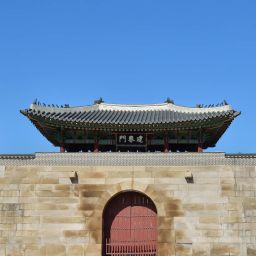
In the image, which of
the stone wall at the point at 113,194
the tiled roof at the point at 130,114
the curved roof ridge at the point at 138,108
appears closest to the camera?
the stone wall at the point at 113,194

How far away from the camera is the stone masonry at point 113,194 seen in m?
17.1

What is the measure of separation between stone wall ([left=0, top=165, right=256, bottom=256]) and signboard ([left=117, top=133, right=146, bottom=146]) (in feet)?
5.09

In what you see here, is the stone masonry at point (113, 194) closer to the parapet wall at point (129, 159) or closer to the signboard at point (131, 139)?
the parapet wall at point (129, 159)

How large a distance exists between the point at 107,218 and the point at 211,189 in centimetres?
427

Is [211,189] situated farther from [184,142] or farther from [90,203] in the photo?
[90,203]

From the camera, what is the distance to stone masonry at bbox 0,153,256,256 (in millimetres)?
17125

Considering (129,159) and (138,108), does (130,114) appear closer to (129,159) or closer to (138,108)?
(138,108)

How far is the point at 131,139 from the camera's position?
63.9 ft

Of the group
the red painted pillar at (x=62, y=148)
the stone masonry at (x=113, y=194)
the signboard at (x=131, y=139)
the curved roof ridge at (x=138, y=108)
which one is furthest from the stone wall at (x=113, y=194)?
the curved roof ridge at (x=138, y=108)

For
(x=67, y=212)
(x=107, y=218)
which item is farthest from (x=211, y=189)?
(x=67, y=212)

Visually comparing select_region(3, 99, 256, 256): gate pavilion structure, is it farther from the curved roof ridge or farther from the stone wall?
the curved roof ridge

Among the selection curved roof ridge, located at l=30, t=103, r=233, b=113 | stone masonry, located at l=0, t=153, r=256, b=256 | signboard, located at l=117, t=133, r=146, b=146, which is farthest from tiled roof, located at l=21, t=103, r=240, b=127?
stone masonry, located at l=0, t=153, r=256, b=256

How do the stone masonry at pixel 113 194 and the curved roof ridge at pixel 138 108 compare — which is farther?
the curved roof ridge at pixel 138 108

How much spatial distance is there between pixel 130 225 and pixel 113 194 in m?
1.38
